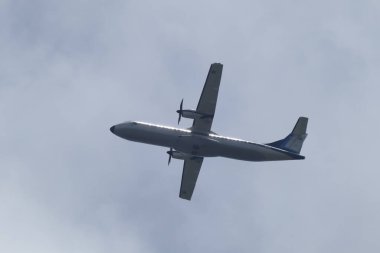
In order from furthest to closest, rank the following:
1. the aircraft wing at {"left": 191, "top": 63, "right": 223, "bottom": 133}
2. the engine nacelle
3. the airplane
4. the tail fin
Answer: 1. the engine nacelle
2. the tail fin
3. the airplane
4. the aircraft wing at {"left": 191, "top": 63, "right": 223, "bottom": 133}

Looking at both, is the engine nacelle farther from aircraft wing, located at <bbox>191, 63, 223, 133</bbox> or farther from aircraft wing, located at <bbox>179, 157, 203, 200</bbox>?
aircraft wing, located at <bbox>191, 63, 223, 133</bbox>

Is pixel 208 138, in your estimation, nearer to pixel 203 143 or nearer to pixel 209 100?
pixel 203 143

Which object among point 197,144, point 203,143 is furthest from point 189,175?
point 203,143

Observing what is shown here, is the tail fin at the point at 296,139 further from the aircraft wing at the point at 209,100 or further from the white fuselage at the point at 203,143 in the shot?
the aircraft wing at the point at 209,100

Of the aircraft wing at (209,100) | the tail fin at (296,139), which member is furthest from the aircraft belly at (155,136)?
the tail fin at (296,139)

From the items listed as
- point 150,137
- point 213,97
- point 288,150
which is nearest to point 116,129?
point 150,137

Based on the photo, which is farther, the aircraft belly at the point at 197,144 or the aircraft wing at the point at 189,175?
the aircraft wing at the point at 189,175

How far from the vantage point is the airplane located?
256 feet

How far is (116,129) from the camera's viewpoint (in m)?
80.8

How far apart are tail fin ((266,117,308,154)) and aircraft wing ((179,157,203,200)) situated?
863 cm

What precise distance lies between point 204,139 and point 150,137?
17.1ft

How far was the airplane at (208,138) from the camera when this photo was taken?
77938 millimetres

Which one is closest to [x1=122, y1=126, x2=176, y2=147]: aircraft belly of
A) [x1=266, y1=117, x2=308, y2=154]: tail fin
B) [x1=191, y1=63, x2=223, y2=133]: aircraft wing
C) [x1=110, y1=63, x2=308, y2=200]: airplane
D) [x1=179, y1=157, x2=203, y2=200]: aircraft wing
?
[x1=110, y1=63, x2=308, y2=200]: airplane

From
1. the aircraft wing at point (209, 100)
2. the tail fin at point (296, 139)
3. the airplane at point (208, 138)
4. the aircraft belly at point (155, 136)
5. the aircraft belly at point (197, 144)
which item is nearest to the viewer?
the aircraft wing at point (209, 100)
